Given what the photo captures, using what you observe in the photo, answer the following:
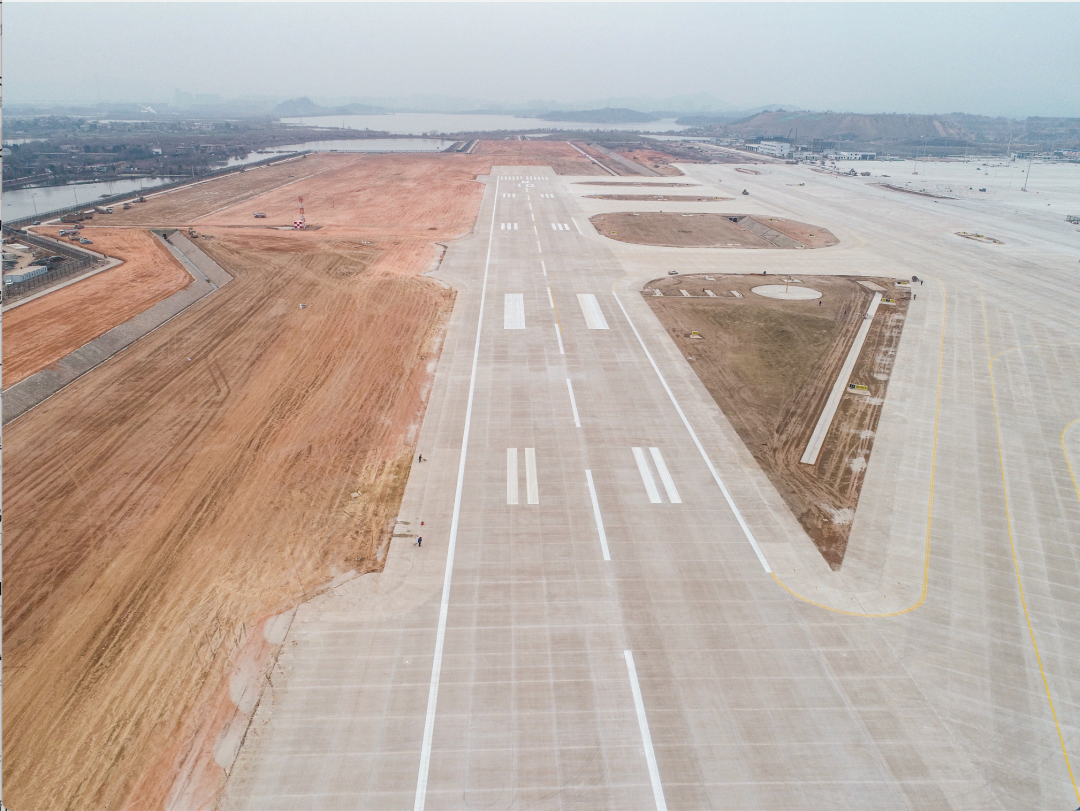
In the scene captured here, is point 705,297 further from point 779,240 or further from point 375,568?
point 375,568

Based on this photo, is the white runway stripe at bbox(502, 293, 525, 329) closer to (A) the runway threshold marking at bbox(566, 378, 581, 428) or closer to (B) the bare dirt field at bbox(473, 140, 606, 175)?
(A) the runway threshold marking at bbox(566, 378, 581, 428)

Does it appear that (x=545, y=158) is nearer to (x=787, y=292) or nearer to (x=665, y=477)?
(x=787, y=292)

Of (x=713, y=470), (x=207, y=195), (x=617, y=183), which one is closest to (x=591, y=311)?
(x=713, y=470)

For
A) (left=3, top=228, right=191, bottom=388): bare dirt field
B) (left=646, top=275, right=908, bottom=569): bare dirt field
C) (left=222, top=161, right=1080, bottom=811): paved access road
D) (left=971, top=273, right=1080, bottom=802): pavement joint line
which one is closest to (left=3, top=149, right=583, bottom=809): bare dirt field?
(left=222, top=161, right=1080, bottom=811): paved access road

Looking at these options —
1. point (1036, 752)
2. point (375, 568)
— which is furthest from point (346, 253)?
point (1036, 752)

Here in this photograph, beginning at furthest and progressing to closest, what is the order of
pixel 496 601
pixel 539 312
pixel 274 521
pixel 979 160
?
1. pixel 979 160
2. pixel 539 312
3. pixel 274 521
4. pixel 496 601

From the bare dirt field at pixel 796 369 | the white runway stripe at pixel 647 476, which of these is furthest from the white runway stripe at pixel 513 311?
the white runway stripe at pixel 647 476
